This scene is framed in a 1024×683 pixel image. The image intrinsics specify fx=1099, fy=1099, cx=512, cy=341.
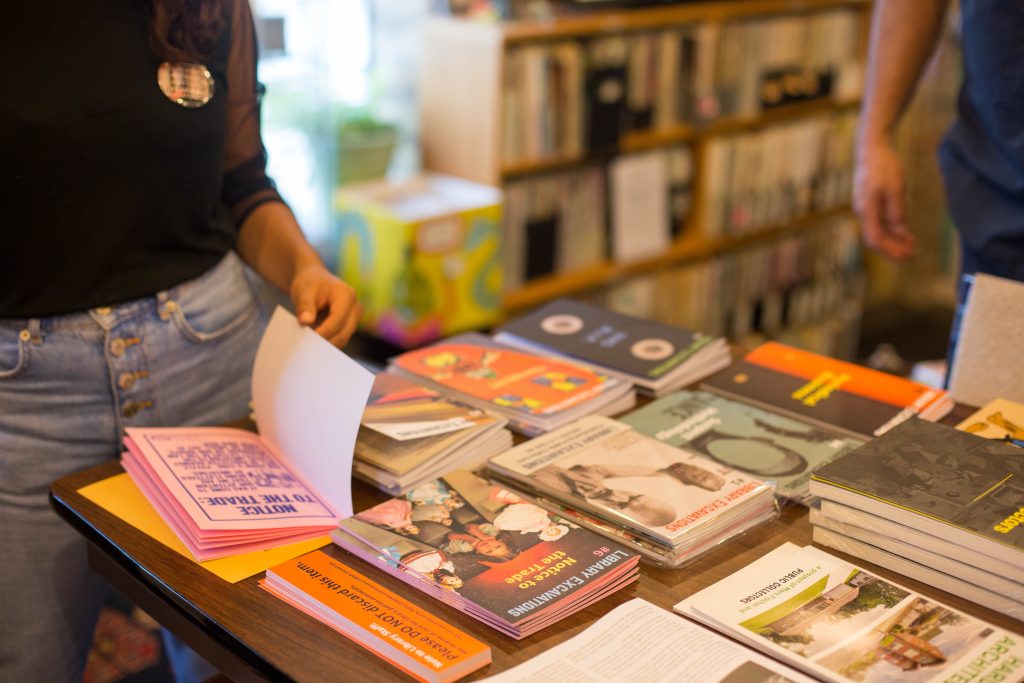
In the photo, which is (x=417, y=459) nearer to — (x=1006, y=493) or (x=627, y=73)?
(x=1006, y=493)

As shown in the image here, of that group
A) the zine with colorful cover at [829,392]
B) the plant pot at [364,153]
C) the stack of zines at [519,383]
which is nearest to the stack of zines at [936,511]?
the zine with colorful cover at [829,392]

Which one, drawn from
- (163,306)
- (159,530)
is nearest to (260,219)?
(163,306)

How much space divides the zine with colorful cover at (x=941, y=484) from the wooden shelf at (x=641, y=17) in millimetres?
1991

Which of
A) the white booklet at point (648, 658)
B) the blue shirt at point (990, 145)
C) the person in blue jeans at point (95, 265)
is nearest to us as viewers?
the white booklet at point (648, 658)

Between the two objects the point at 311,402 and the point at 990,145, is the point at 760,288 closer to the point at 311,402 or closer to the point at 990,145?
the point at 990,145

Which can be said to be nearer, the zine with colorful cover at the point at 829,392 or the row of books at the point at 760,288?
the zine with colorful cover at the point at 829,392

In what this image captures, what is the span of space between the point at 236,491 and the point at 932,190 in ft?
12.9

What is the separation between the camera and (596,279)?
3352 mm

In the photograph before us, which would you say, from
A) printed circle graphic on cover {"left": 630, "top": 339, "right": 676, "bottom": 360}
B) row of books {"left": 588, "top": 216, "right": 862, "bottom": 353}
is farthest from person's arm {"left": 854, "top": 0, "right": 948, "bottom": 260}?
row of books {"left": 588, "top": 216, "right": 862, "bottom": 353}

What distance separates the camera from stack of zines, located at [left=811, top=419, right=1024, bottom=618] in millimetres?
973

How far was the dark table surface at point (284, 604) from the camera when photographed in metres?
0.92

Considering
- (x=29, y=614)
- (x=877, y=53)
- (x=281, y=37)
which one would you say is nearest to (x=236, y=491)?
(x=29, y=614)

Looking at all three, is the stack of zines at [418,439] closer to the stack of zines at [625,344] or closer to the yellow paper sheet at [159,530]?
the yellow paper sheet at [159,530]

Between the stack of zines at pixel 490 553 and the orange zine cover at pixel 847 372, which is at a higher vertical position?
the orange zine cover at pixel 847 372
